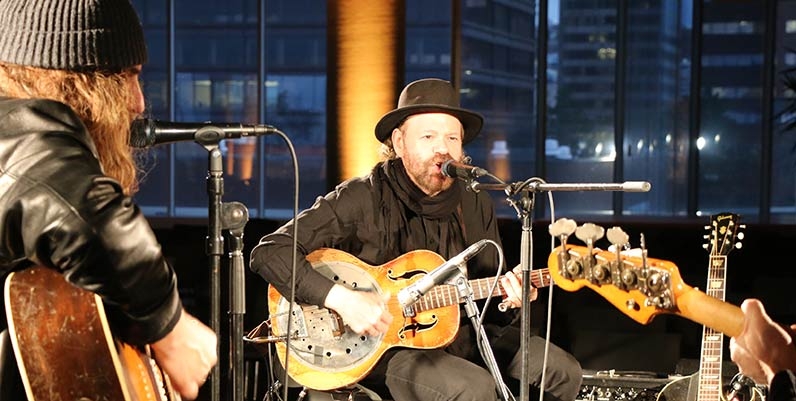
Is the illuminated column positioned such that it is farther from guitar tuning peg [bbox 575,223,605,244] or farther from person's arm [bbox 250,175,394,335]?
guitar tuning peg [bbox 575,223,605,244]

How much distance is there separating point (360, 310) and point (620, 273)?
153cm

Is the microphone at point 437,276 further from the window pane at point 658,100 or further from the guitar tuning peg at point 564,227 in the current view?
the window pane at point 658,100

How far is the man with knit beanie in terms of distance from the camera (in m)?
1.92

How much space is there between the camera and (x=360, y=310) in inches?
161

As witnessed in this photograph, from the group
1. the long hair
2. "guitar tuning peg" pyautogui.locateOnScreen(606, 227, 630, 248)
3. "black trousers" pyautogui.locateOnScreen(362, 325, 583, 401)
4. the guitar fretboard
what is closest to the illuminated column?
"black trousers" pyautogui.locateOnScreen(362, 325, 583, 401)

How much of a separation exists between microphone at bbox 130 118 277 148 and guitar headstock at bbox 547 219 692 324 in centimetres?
89

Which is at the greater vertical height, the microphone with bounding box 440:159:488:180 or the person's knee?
the microphone with bounding box 440:159:488:180

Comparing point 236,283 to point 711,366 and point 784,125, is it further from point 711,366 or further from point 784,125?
point 784,125

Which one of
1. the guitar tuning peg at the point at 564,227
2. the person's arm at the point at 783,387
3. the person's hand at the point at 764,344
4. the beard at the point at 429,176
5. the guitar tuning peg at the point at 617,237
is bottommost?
the person's arm at the point at 783,387

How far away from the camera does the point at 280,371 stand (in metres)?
4.40

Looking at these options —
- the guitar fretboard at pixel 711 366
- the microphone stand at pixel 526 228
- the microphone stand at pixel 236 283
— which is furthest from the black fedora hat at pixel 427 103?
the microphone stand at pixel 236 283

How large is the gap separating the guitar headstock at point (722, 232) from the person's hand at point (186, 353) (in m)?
2.55

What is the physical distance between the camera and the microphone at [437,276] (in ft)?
12.9

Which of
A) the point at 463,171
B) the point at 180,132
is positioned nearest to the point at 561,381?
the point at 463,171
